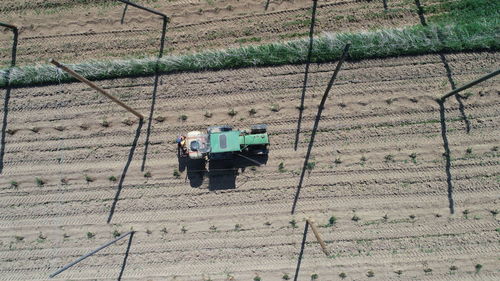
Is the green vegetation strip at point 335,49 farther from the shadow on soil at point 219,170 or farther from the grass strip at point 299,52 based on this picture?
the shadow on soil at point 219,170

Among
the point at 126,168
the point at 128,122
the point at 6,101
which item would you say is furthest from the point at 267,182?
the point at 6,101

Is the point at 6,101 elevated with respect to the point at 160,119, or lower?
lower

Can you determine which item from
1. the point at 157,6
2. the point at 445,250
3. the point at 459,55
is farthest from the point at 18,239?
the point at 459,55

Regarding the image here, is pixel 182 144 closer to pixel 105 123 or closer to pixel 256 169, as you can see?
pixel 256 169

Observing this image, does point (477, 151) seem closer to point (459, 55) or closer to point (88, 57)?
point (459, 55)

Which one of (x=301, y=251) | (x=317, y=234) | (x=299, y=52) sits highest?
(x=299, y=52)

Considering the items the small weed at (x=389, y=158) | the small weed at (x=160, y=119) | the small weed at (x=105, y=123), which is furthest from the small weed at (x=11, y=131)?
the small weed at (x=389, y=158)
